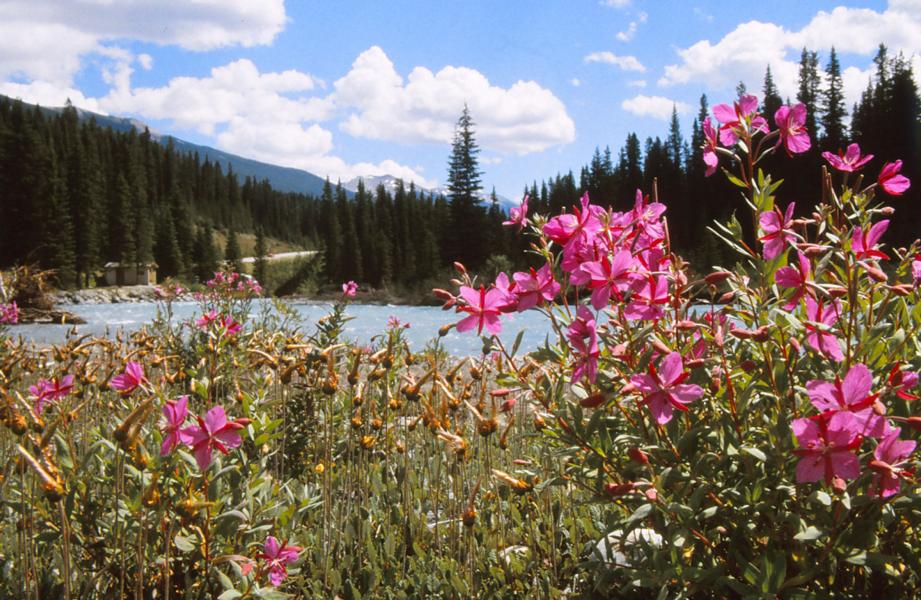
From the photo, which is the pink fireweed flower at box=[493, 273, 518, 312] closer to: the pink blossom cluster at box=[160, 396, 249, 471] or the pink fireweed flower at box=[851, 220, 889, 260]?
the pink blossom cluster at box=[160, 396, 249, 471]

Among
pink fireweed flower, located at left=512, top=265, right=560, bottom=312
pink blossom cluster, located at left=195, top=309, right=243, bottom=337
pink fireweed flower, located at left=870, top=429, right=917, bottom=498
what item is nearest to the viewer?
pink fireweed flower, located at left=870, top=429, right=917, bottom=498

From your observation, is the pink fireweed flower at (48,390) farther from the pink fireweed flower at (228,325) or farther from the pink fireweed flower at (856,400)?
the pink fireweed flower at (856,400)

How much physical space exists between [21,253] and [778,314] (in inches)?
2761

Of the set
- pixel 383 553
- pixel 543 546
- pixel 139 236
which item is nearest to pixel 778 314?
pixel 543 546

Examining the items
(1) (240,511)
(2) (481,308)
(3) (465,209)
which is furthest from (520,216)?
(3) (465,209)

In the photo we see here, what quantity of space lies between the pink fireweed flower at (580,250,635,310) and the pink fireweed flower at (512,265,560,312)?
16cm

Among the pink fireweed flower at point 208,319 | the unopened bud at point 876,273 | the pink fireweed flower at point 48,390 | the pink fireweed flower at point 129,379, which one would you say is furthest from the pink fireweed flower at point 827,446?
the pink fireweed flower at point 208,319

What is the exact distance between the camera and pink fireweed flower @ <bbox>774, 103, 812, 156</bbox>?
1.90 m

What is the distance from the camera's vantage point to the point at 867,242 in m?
1.70

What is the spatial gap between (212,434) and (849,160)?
6.96 feet

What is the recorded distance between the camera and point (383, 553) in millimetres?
2824

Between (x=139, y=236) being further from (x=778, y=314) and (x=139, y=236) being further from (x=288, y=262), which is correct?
(x=778, y=314)

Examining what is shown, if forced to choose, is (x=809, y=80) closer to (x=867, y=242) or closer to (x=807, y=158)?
(x=807, y=158)

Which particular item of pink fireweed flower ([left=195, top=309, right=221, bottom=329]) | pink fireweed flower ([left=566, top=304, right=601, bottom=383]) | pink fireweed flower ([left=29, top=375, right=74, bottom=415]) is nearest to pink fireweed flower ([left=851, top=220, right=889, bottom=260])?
pink fireweed flower ([left=566, top=304, right=601, bottom=383])
